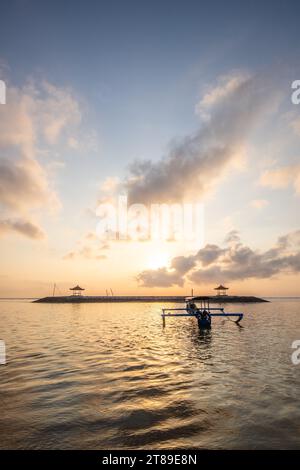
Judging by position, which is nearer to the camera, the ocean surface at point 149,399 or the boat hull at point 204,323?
the ocean surface at point 149,399

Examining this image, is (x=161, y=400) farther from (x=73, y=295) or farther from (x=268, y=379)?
(x=73, y=295)

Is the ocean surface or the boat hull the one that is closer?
the ocean surface

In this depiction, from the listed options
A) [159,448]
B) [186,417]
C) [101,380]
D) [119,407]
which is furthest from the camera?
[101,380]

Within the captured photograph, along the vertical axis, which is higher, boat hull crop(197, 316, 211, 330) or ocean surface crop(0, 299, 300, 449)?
ocean surface crop(0, 299, 300, 449)

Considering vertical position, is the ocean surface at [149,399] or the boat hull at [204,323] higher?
the ocean surface at [149,399]

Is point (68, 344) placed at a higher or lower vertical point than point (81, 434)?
lower

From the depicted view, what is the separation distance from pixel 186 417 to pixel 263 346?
50.2ft

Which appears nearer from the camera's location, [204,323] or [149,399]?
[149,399]

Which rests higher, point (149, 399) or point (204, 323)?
point (149, 399)

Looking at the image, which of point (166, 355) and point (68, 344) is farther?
point (68, 344)

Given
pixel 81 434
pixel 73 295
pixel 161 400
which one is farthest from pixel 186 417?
pixel 73 295

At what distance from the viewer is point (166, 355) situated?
1852 centimetres
